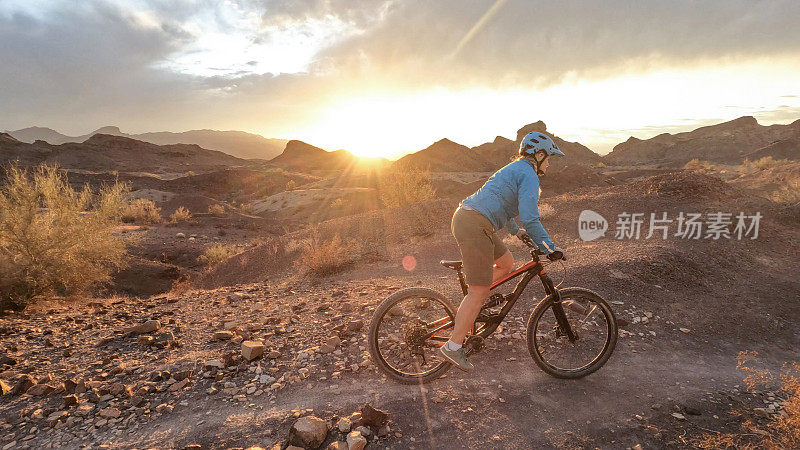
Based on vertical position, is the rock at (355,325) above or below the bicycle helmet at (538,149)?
below

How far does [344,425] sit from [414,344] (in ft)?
3.73

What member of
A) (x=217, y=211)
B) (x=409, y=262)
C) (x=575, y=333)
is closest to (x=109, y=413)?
(x=575, y=333)

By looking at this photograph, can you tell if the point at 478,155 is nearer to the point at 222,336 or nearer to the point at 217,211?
the point at 217,211

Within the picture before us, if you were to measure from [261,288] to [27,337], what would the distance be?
4187 mm

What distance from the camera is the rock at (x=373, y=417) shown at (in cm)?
370

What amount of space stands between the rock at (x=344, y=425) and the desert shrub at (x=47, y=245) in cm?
804

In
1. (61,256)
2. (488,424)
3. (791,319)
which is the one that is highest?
(61,256)

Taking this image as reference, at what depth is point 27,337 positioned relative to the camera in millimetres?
6000

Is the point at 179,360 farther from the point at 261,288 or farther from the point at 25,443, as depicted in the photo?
the point at 261,288

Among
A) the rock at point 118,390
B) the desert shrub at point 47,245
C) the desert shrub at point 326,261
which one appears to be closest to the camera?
the rock at point 118,390

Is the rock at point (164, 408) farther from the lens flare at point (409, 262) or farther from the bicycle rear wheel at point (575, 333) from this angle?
the lens flare at point (409, 262)

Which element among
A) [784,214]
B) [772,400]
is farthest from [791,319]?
[784,214]

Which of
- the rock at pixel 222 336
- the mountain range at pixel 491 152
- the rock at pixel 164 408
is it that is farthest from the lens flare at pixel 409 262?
the mountain range at pixel 491 152

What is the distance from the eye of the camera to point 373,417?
3705mm
